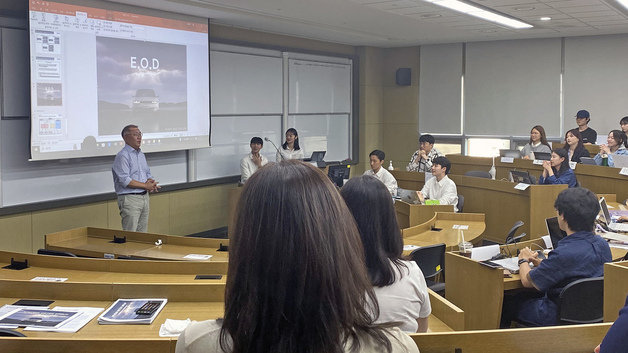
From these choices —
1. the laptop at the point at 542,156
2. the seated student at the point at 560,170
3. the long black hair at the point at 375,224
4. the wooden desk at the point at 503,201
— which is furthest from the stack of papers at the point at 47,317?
the laptop at the point at 542,156

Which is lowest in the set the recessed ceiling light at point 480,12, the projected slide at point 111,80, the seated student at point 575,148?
the seated student at point 575,148

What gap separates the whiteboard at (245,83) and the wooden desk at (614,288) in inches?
261

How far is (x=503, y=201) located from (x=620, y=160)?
1397 mm

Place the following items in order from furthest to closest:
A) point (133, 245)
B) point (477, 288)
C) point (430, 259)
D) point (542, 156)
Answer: point (542, 156) < point (133, 245) < point (430, 259) < point (477, 288)

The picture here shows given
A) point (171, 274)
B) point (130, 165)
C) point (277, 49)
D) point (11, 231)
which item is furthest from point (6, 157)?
point (277, 49)

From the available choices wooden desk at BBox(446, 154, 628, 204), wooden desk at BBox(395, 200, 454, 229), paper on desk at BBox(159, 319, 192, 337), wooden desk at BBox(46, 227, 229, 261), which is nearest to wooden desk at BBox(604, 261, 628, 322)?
→ paper on desk at BBox(159, 319, 192, 337)

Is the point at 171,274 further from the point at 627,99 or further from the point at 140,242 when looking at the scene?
the point at 627,99

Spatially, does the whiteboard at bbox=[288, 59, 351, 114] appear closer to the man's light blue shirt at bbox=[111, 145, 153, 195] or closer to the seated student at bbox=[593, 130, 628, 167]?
the man's light blue shirt at bbox=[111, 145, 153, 195]

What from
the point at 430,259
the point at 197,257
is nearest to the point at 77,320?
the point at 197,257

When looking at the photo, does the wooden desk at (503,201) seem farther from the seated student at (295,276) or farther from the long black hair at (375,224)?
the seated student at (295,276)

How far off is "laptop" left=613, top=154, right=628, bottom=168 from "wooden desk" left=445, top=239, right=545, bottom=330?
3.95m

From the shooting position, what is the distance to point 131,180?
6656 mm

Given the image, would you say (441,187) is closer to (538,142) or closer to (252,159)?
(538,142)

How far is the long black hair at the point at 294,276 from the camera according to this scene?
116 centimetres
